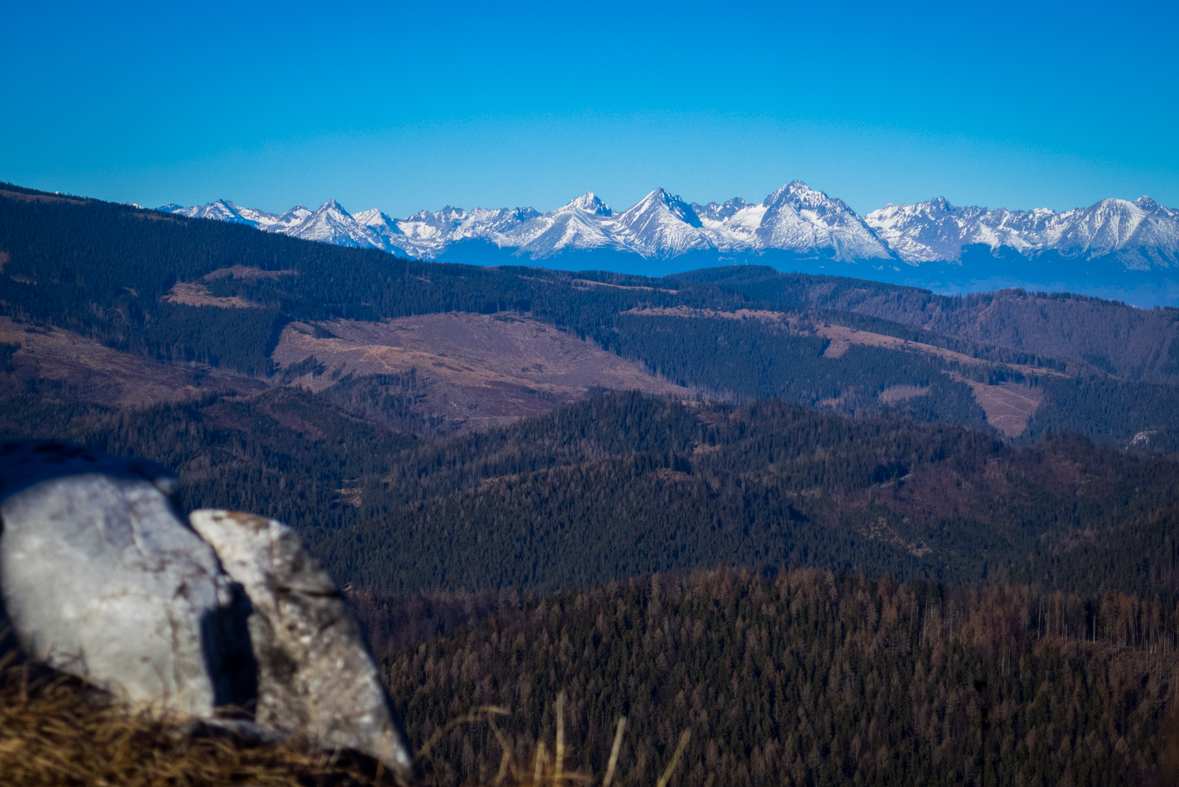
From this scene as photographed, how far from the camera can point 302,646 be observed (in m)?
13.5

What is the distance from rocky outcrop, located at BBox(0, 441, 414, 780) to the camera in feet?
40.9

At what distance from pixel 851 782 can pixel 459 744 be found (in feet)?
144

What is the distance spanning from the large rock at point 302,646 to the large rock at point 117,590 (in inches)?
11.6

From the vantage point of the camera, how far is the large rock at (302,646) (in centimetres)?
1316

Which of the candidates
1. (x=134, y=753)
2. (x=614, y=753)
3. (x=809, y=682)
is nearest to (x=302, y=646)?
(x=134, y=753)

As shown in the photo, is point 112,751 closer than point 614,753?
No

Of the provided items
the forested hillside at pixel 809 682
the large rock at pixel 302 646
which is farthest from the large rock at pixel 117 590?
the forested hillside at pixel 809 682

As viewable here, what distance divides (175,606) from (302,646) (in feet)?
5.46

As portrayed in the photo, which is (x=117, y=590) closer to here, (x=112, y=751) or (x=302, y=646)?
(x=302, y=646)

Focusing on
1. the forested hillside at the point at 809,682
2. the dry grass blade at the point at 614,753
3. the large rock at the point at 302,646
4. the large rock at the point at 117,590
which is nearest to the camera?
the dry grass blade at the point at 614,753

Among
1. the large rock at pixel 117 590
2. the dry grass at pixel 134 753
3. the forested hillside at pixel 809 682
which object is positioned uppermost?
the large rock at pixel 117 590

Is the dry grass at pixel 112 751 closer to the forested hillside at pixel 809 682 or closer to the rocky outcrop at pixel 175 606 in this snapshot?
the rocky outcrop at pixel 175 606

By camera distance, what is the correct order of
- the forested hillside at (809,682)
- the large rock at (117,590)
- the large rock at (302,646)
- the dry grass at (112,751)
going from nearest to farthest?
the dry grass at (112,751) < the large rock at (117,590) < the large rock at (302,646) < the forested hillside at (809,682)

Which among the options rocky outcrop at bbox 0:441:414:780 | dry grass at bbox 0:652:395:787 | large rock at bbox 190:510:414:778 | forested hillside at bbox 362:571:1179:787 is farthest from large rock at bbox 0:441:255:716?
forested hillside at bbox 362:571:1179:787
